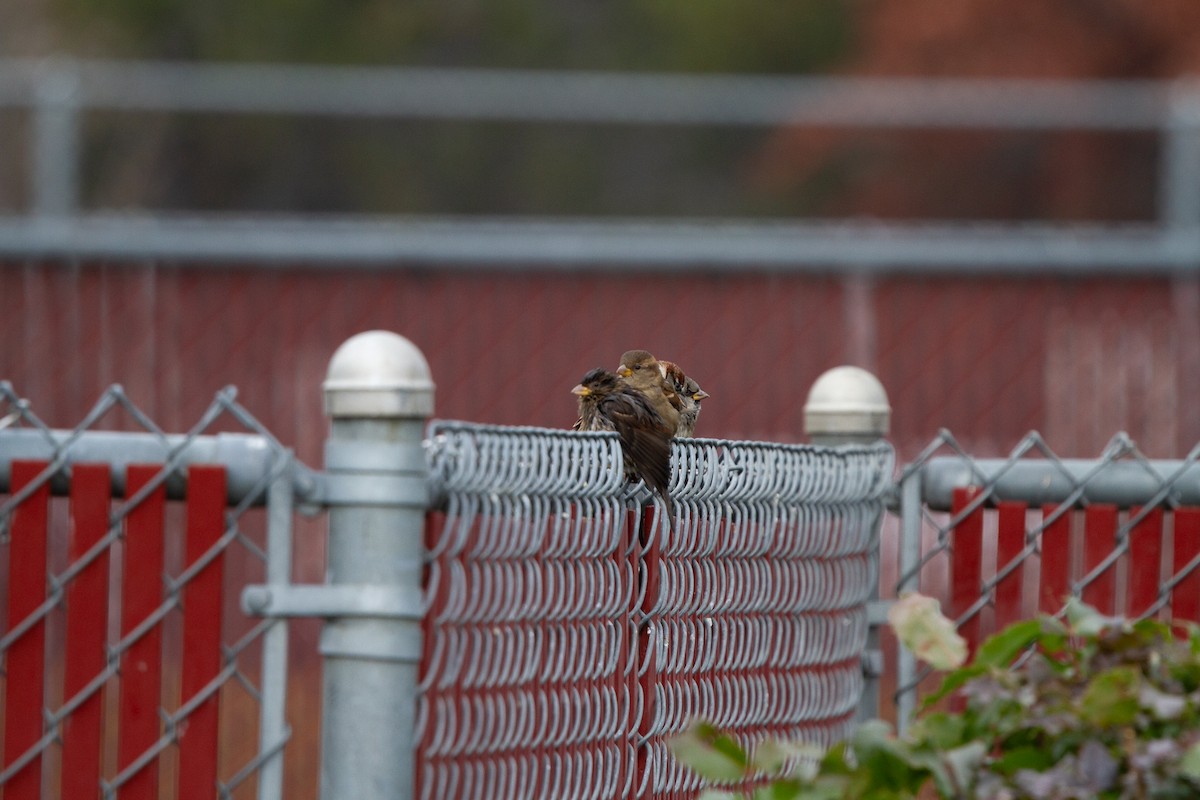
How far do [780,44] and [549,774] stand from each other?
22460 mm

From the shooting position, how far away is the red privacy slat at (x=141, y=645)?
2.13 m

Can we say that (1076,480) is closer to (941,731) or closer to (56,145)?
(941,731)

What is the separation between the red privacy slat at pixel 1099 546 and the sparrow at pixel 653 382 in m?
1.27

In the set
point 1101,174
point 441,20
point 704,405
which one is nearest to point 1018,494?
point 704,405

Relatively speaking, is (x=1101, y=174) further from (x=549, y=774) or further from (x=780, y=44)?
(x=549, y=774)

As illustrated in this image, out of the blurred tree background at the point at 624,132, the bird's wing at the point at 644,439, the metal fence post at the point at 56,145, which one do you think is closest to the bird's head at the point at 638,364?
the bird's wing at the point at 644,439

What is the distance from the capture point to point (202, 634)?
212 cm

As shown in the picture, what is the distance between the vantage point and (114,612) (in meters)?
6.46

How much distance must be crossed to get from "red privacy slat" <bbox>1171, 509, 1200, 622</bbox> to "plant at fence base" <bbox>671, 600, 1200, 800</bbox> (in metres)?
1.02

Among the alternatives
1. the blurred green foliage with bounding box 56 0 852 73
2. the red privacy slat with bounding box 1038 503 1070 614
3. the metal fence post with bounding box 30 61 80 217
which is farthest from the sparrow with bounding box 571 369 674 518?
the blurred green foliage with bounding box 56 0 852 73

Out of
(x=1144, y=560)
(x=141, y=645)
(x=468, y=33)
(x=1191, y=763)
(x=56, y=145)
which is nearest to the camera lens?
(x=1191, y=763)

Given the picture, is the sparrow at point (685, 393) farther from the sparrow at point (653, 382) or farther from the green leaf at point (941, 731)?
the green leaf at point (941, 731)

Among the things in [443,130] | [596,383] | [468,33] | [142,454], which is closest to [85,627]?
[142,454]

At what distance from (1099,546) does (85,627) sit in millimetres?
1843
